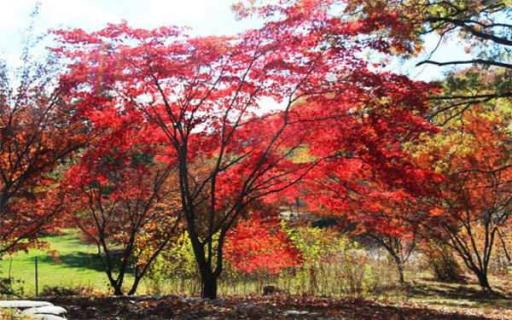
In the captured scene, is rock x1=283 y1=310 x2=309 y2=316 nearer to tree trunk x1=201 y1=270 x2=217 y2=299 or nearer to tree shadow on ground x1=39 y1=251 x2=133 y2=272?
tree trunk x1=201 y1=270 x2=217 y2=299

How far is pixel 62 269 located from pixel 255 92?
1315cm

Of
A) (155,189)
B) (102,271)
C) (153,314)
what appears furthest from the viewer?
(102,271)

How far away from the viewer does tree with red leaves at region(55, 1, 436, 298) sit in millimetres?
8086

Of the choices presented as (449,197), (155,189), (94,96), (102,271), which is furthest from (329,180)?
(102,271)

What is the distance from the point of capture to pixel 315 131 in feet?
28.7

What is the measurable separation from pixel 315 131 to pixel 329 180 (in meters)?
1.40

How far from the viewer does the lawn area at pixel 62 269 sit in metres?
15.7

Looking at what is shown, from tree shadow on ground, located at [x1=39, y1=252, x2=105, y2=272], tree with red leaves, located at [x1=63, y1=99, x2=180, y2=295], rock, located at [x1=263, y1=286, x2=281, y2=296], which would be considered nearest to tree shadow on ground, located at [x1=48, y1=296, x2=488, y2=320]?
tree with red leaves, located at [x1=63, y1=99, x2=180, y2=295]

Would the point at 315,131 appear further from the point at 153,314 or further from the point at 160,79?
the point at 153,314

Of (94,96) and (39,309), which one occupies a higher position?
(94,96)

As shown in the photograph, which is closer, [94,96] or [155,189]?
[94,96]

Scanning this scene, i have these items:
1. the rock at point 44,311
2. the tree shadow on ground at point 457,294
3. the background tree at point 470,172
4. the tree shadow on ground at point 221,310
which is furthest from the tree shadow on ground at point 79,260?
the rock at point 44,311

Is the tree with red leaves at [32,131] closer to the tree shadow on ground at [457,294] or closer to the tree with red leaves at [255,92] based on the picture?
the tree with red leaves at [255,92]

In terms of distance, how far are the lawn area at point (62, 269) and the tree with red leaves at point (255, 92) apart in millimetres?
7137
